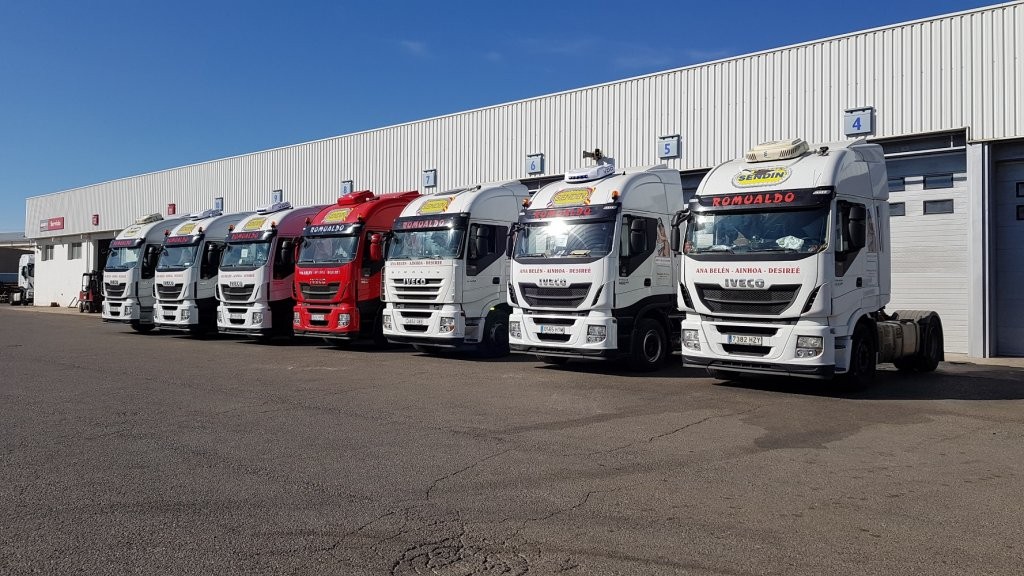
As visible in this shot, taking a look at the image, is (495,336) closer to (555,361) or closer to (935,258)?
(555,361)

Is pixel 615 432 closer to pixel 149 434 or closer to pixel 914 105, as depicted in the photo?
pixel 149 434

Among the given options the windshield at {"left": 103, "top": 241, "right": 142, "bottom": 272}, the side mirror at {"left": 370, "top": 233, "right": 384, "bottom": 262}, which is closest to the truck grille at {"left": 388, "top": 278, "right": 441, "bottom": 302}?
the side mirror at {"left": 370, "top": 233, "right": 384, "bottom": 262}

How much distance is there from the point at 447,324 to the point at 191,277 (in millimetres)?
8513

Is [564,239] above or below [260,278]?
above

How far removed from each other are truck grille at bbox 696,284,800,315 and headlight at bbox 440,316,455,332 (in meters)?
5.20

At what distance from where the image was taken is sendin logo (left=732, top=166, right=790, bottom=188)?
10.7 meters

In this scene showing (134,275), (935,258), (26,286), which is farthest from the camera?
(26,286)

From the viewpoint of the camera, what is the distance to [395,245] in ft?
52.0

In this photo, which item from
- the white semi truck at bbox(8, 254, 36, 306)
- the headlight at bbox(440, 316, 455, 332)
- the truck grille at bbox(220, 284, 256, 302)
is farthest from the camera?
the white semi truck at bbox(8, 254, 36, 306)

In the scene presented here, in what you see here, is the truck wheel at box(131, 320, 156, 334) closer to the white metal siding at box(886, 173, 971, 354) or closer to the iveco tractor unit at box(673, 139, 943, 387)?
the iveco tractor unit at box(673, 139, 943, 387)

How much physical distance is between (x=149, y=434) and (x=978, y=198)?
1481cm

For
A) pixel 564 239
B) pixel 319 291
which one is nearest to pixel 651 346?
pixel 564 239

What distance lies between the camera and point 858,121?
664 inches

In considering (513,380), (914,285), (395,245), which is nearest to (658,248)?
(513,380)
